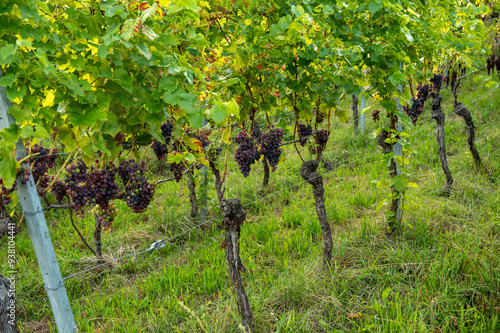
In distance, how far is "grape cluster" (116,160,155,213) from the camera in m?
2.02

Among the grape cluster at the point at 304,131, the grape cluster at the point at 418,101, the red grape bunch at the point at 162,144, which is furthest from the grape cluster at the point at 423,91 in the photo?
the red grape bunch at the point at 162,144

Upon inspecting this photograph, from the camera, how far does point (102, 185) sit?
6.20 feet

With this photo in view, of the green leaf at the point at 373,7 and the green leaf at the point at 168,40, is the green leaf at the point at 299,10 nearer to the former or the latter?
the green leaf at the point at 373,7

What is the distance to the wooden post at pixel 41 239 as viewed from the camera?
4.86ft

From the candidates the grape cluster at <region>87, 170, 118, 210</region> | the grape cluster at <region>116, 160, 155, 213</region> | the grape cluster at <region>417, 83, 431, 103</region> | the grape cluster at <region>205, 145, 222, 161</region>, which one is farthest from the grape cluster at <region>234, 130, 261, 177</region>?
the grape cluster at <region>417, 83, 431, 103</region>

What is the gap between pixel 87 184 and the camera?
74.7 inches

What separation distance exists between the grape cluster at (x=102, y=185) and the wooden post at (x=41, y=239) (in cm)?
32

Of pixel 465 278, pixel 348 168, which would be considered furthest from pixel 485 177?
pixel 465 278

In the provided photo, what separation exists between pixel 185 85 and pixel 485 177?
399cm

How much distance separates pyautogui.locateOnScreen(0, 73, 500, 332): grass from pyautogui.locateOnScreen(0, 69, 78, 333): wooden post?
1.92 ft

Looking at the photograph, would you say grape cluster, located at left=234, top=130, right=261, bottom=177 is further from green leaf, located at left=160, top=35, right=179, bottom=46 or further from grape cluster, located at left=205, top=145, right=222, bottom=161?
green leaf, located at left=160, top=35, right=179, bottom=46

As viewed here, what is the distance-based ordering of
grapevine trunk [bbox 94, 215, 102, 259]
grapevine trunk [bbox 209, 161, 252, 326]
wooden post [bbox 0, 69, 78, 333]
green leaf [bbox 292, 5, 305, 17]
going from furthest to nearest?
grapevine trunk [bbox 94, 215, 102, 259]
grapevine trunk [bbox 209, 161, 252, 326]
green leaf [bbox 292, 5, 305, 17]
wooden post [bbox 0, 69, 78, 333]

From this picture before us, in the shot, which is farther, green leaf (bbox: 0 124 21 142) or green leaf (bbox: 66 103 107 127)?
green leaf (bbox: 66 103 107 127)

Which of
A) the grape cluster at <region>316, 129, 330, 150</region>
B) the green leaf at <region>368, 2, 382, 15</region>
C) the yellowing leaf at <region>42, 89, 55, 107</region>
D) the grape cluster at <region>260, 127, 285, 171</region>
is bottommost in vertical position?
the grape cluster at <region>316, 129, 330, 150</region>
